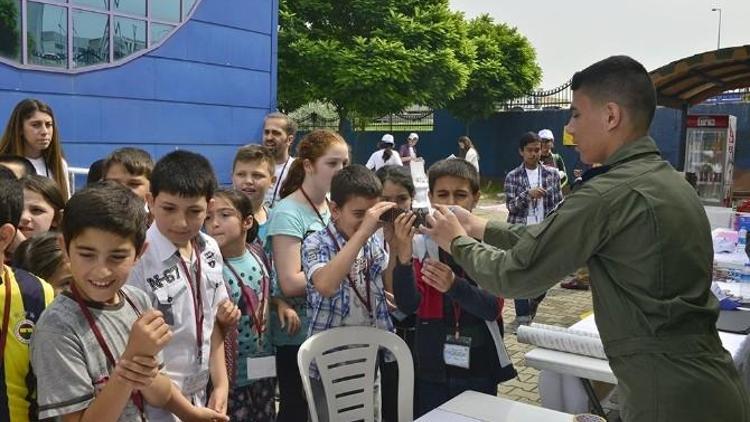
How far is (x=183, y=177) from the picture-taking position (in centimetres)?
214

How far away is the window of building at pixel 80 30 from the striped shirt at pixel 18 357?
5.87 m

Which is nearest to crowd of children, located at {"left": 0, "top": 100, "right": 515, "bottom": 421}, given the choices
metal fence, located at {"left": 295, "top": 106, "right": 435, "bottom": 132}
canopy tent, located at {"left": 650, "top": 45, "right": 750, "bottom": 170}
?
canopy tent, located at {"left": 650, "top": 45, "right": 750, "bottom": 170}

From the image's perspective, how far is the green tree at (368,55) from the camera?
1836 centimetres

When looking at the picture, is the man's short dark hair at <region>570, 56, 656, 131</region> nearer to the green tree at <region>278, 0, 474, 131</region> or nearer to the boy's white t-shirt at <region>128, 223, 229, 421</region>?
the boy's white t-shirt at <region>128, 223, 229, 421</region>

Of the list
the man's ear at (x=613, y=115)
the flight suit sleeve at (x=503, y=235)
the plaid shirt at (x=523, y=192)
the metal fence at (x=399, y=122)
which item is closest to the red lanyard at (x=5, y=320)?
the flight suit sleeve at (x=503, y=235)

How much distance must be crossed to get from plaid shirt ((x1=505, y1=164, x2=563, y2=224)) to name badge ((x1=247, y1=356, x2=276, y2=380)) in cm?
390

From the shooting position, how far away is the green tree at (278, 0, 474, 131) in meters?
18.4

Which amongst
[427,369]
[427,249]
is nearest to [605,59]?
[427,249]

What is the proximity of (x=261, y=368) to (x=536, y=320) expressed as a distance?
163 inches

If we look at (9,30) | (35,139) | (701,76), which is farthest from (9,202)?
(701,76)

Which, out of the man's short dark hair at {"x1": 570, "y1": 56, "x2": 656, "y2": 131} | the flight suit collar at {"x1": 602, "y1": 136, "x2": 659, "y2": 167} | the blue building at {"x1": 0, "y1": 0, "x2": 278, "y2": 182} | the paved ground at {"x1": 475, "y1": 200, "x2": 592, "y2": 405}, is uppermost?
the blue building at {"x1": 0, "y1": 0, "x2": 278, "y2": 182}

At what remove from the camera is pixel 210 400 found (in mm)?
2148

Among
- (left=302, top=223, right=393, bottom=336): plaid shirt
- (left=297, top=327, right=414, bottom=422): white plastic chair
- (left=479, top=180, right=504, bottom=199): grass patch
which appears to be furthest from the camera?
(left=479, top=180, right=504, bottom=199): grass patch

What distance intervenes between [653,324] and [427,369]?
1.14 m
